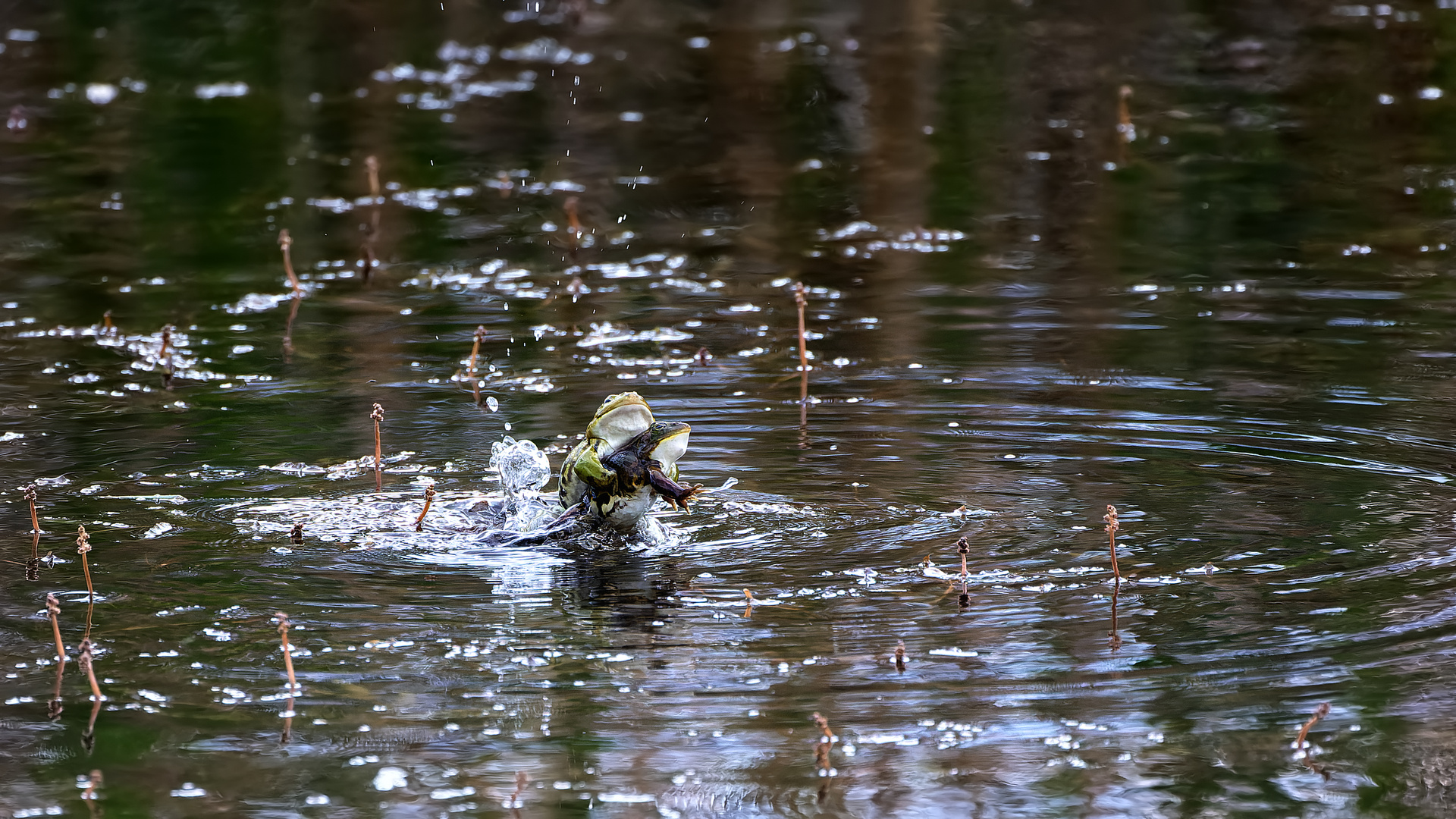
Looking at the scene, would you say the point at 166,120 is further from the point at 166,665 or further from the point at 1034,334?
the point at 166,665

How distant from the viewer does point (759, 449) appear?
288 inches

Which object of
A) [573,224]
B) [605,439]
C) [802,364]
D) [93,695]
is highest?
[573,224]

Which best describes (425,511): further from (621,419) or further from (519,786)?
(519,786)

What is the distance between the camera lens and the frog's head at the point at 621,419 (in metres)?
6.11

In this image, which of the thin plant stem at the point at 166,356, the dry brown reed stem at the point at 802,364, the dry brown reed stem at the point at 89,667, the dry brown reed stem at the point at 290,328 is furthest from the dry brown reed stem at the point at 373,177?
the dry brown reed stem at the point at 89,667

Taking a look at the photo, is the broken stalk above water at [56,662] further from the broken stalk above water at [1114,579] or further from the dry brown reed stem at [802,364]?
the dry brown reed stem at [802,364]

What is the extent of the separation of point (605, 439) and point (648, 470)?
0.21 metres

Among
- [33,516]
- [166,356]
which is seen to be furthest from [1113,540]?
[166,356]

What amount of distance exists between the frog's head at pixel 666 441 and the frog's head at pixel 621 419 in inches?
1.9

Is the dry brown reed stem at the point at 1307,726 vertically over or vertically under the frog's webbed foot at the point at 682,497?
under

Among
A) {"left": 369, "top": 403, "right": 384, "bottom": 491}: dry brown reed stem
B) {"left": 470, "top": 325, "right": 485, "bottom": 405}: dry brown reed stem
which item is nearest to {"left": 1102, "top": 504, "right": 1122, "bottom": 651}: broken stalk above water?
{"left": 369, "top": 403, "right": 384, "bottom": 491}: dry brown reed stem

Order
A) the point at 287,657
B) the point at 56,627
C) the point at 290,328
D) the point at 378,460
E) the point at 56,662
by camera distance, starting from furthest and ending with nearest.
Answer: the point at 290,328, the point at 378,460, the point at 56,662, the point at 56,627, the point at 287,657

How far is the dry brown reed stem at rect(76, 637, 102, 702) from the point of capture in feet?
16.1

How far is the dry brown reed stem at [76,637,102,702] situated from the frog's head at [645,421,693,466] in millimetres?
1871
